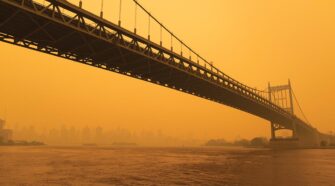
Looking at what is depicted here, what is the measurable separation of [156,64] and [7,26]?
17272 millimetres

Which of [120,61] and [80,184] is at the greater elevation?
[120,61]

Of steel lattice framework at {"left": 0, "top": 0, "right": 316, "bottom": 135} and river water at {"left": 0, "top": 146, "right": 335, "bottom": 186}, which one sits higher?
steel lattice framework at {"left": 0, "top": 0, "right": 316, "bottom": 135}

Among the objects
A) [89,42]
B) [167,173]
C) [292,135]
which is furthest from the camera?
[292,135]

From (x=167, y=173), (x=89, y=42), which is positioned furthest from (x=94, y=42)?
(x=167, y=173)

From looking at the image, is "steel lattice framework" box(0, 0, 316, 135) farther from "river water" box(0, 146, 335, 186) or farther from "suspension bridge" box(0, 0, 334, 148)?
"river water" box(0, 146, 335, 186)

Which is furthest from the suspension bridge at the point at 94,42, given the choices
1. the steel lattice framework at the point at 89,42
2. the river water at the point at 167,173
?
the river water at the point at 167,173

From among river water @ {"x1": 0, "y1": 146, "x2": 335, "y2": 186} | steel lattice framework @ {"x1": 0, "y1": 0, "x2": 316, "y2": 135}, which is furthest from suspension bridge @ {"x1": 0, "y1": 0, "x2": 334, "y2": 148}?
river water @ {"x1": 0, "y1": 146, "x2": 335, "y2": 186}

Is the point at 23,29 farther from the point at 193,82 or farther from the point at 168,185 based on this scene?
the point at 193,82

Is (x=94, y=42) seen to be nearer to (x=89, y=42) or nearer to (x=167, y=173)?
(x=89, y=42)

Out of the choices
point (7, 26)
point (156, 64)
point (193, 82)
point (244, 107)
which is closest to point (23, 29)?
point (7, 26)

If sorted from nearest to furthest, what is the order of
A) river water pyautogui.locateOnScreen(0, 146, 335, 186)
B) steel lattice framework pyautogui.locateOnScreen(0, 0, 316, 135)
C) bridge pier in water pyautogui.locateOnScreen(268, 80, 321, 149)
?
river water pyautogui.locateOnScreen(0, 146, 335, 186) → steel lattice framework pyautogui.locateOnScreen(0, 0, 316, 135) → bridge pier in water pyautogui.locateOnScreen(268, 80, 321, 149)

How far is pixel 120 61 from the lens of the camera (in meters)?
34.5

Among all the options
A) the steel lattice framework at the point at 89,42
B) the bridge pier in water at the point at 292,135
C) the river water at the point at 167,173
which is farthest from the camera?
the bridge pier in water at the point at 292,135

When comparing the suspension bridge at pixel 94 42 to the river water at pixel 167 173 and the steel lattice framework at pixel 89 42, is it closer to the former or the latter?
the steel lattice framework at pixel 89 42
